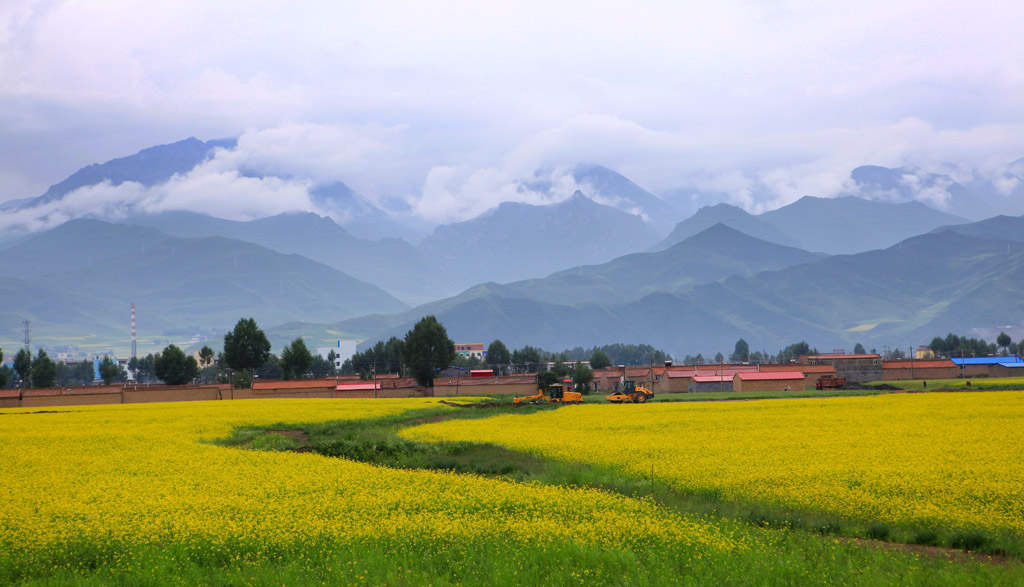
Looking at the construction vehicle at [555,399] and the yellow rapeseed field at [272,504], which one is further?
the construction vehicle at [555,399]

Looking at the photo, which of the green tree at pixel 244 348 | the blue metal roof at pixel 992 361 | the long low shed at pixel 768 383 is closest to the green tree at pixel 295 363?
the green tree at pixel 244 348

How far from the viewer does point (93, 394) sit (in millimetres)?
84875

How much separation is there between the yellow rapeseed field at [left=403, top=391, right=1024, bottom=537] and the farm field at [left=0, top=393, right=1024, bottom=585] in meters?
0.17

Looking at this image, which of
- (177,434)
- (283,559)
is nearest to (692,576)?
(283,559)

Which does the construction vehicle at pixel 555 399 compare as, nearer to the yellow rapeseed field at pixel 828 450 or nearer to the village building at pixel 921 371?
the yellow rapeseed field at pixel 828 450

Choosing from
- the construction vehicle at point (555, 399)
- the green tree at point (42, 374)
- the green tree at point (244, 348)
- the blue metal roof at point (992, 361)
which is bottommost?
the blue metal roof at point (992, 361)

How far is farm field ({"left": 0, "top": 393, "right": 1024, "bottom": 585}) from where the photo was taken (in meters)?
15.6

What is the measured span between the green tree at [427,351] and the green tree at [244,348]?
2564cm

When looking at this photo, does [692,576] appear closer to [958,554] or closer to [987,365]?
[958,554]

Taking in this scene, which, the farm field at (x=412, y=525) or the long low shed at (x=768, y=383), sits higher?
the farm field at (x=412, y=525)

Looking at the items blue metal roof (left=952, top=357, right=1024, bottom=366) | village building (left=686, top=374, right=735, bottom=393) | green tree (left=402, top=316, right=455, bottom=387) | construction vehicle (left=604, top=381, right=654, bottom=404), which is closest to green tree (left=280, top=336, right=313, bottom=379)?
green tree (left=402, top=316, right=455, bottom=387)

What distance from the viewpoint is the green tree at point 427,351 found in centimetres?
11156

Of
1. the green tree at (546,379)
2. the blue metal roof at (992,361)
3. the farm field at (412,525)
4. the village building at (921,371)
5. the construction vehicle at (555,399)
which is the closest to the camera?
the farm field at (412,525)

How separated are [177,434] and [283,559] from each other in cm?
2620
